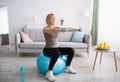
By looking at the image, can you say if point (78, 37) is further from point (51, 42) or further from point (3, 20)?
point (3, 20)

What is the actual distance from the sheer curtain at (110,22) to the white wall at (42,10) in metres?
0.97

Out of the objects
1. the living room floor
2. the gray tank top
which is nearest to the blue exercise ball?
the living room floor

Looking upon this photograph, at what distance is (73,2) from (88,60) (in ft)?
9.60

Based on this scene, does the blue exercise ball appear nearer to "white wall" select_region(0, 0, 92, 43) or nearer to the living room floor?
the living room floor

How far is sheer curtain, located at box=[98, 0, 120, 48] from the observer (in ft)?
14.3

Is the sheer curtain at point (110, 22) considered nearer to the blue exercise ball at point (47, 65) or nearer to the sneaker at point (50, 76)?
the blue exercise ball at point (47, 65)

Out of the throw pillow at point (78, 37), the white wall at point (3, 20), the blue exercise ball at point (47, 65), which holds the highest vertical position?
the white wall at point (3, 20)

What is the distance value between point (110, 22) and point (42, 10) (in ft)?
9.23

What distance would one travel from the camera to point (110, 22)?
4707 mm

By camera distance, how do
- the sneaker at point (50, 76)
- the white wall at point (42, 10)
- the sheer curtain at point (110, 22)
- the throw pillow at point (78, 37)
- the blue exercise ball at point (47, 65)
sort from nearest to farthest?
the sneaker at point (50, 76) < the blue exercise ball at point (47, 65) < the sheer curtain at point (110, 22) < the throw pillow at point (78, 37) < the white wall at point (42, 10)

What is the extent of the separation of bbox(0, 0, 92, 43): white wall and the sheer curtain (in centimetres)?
97

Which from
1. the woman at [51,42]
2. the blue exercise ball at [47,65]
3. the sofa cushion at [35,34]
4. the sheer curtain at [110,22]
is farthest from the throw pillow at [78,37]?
the woman at [51,42]

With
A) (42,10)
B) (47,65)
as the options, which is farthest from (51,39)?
(42,10)

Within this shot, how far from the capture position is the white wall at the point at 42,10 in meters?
6.36
